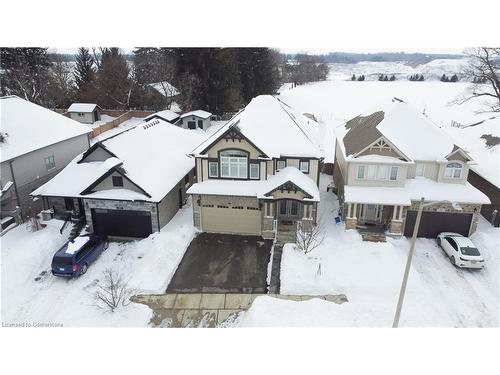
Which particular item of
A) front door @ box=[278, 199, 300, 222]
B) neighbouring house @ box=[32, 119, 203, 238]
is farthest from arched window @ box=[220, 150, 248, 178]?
neighbouring house @ box=[32, 119, 203, 238]

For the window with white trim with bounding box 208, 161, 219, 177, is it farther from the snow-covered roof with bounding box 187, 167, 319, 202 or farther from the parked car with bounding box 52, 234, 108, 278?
the parked car with bounding box 52, 234, 108, 278

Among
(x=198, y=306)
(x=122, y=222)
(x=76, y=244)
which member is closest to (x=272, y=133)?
(x=122, y=222)

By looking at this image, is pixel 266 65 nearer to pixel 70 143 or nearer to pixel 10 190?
pixel 70 143

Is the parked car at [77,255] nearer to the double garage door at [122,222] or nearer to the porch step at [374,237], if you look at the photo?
the double garage door at [122,222]

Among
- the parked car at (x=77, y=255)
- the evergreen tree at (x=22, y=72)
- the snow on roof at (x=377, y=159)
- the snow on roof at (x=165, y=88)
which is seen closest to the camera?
the parked car at (x=77, y=255)

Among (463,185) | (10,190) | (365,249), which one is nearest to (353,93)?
(463,185)

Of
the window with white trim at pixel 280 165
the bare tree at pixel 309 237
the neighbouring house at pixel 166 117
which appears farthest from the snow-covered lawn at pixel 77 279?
the neighbouring house at pixel 166 117
